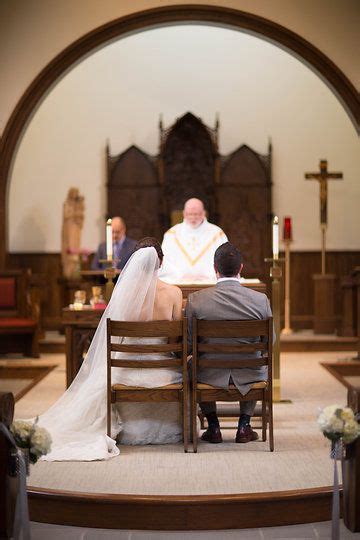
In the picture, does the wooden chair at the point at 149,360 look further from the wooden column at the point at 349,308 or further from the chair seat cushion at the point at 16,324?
the wooden column at the point at 349,308

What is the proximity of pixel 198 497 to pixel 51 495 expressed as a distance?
0.75 meters

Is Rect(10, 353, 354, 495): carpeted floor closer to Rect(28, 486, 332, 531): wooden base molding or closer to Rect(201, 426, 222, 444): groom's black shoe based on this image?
Rect(201, 426, 222, 444): groom's black shoe

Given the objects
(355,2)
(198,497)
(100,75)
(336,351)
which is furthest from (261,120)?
(198,497)

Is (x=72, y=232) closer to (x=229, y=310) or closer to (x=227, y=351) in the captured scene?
(x=229, y=310)

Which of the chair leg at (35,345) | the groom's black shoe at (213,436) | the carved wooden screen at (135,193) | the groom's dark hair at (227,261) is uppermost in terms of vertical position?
the carved wooden screen at (135,193)

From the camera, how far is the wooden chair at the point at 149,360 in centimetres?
616

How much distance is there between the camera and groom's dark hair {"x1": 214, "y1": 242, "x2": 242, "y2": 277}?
21.2 feet

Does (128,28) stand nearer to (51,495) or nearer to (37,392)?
(37,392)

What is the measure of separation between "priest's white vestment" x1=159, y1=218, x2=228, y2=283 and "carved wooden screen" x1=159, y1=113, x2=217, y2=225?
4192 millimetres

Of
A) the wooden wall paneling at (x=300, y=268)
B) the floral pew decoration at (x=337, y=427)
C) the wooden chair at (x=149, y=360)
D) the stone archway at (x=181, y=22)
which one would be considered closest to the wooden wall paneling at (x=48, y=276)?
the wooden wall paneling at (x=300, y=268)

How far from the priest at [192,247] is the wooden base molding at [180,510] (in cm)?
439

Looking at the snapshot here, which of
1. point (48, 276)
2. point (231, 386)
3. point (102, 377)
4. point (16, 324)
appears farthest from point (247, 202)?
point (231, 386)

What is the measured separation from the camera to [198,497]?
202 inches

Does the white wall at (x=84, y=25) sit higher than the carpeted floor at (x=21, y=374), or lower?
higher
